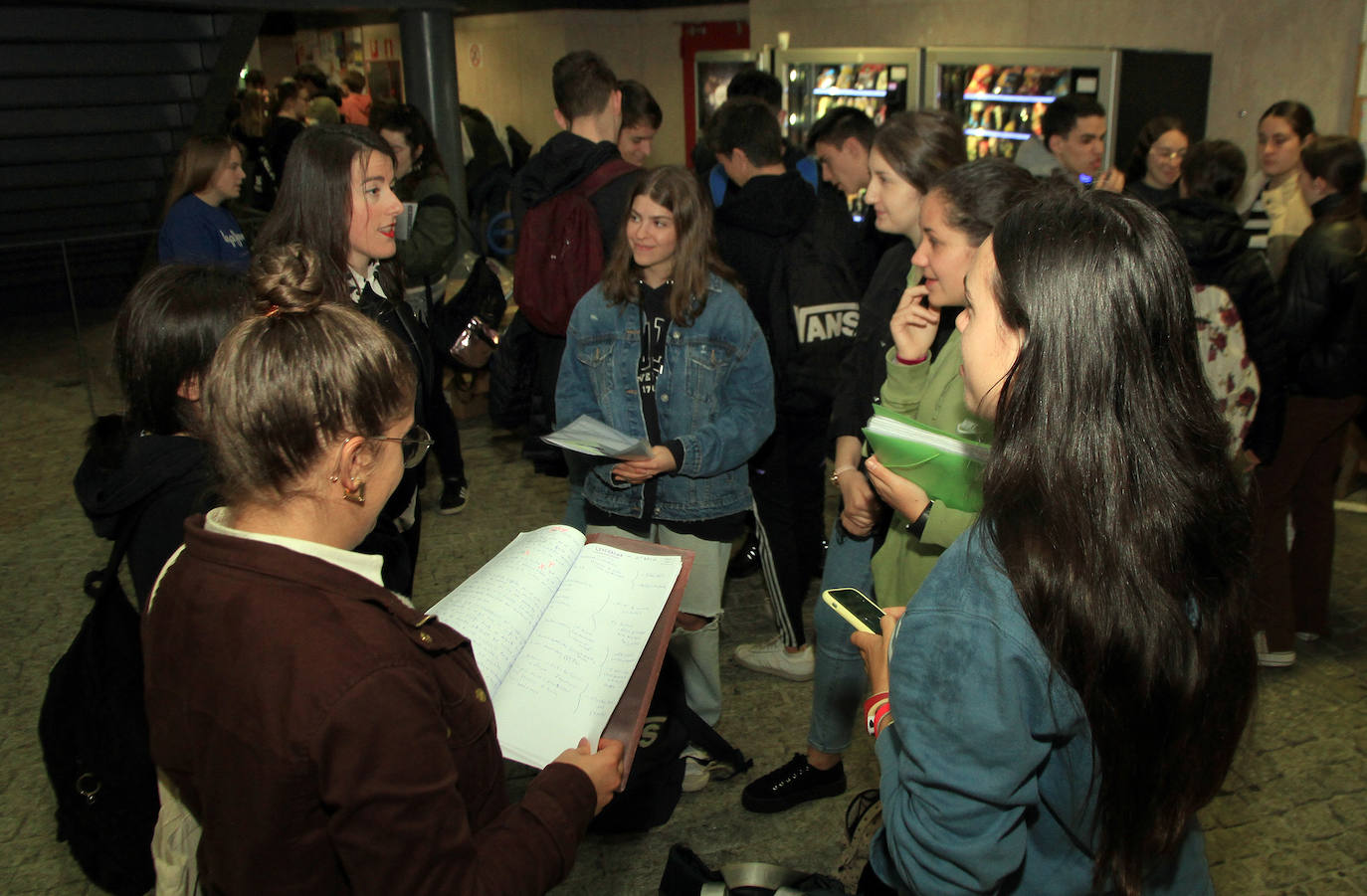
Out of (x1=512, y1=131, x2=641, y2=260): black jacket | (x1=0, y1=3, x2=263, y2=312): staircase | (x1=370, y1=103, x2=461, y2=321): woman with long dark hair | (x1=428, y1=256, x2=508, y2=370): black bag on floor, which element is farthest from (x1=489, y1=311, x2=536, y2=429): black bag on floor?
(x1=0, y1=3, x2=263, y2=312): staircase

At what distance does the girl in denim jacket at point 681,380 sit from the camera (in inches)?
119

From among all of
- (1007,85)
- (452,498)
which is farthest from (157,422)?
(1007,85)

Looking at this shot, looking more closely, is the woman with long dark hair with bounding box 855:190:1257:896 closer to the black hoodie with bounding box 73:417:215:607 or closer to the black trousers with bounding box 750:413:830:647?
the black hoodie with bounding box 73:417:215:607

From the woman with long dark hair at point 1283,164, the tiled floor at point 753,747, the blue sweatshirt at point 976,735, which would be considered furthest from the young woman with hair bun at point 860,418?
the woman with long dark hair at point 1283,164

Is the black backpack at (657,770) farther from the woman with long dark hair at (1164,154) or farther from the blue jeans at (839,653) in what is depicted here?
the woman with long dark hair at (1164,154)

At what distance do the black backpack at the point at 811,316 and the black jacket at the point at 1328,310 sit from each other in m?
1.55

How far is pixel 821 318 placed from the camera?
356 cm

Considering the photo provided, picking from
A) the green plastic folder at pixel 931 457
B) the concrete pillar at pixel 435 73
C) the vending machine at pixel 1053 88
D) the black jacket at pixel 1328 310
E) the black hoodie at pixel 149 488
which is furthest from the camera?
the concrete pillar at pixel 435 73

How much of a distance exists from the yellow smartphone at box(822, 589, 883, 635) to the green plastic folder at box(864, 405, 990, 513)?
387mm

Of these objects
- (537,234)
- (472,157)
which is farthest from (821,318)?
(472,157)

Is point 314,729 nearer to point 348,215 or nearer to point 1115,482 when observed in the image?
point 1115,482

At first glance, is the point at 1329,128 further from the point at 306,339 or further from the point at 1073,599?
the point at 306,339

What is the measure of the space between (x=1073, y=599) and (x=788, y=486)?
2664mm

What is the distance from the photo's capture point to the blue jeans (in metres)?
2.69
